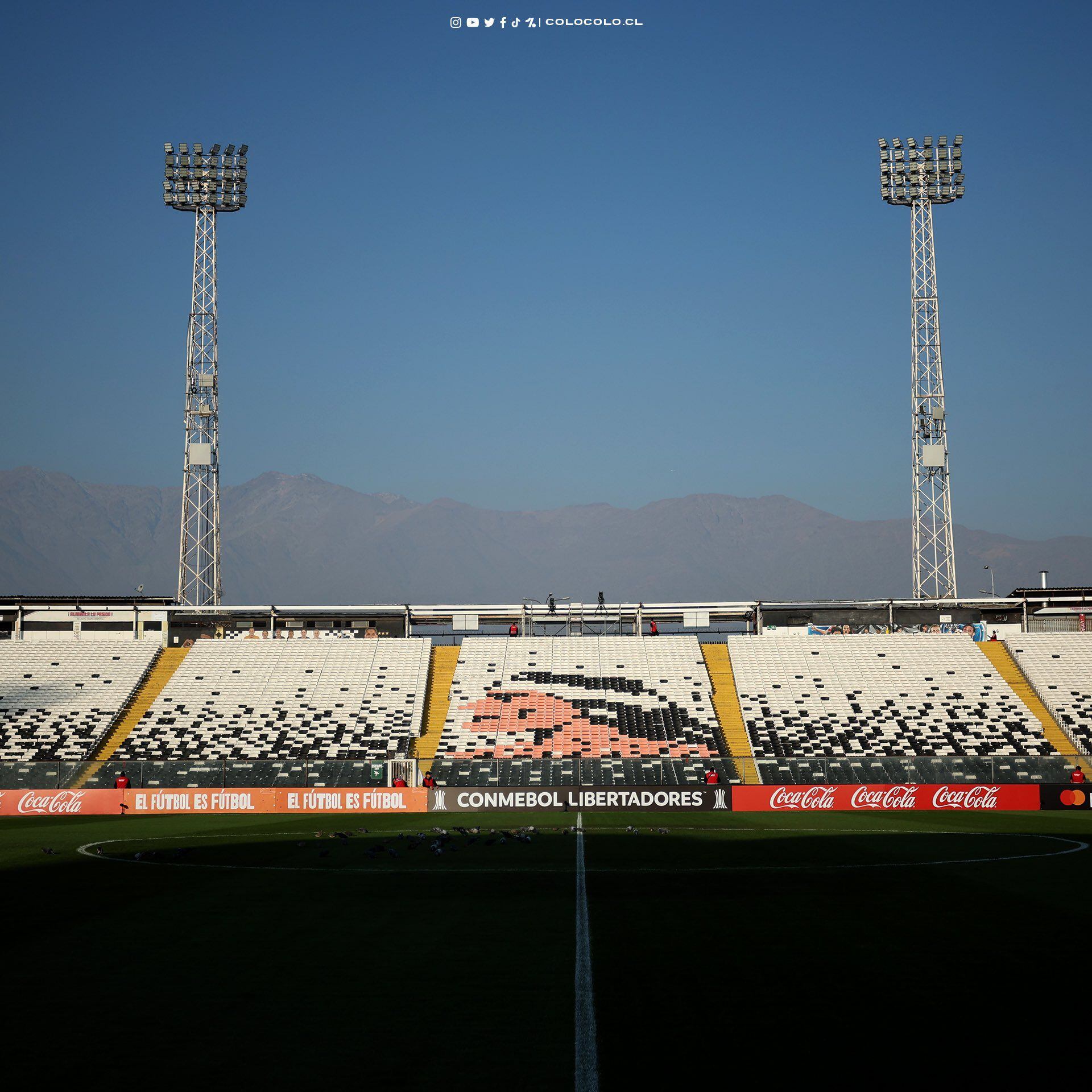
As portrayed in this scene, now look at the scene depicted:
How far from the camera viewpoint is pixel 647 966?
17.7 metres

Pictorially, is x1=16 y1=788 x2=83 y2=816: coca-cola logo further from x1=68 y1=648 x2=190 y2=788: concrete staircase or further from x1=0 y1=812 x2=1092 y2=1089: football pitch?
x1=0 y1=812 x2=1092 y2=1089: football pitch

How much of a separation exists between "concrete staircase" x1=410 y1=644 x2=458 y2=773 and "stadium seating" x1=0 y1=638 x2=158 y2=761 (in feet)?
61.3

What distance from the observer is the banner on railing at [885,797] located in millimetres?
52625

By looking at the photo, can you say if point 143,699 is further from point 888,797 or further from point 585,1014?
point 585,1014

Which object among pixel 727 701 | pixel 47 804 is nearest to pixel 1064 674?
pixel 727 701

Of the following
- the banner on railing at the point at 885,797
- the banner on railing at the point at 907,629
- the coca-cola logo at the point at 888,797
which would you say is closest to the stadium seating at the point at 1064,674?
the banner on railing at the point at 907,629

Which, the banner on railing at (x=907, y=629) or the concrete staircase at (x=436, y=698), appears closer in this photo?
the concrete staircase at (x=436, y=698)

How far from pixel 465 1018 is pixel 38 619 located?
8296 cm

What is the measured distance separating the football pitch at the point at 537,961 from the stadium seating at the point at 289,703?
32901 millimetres

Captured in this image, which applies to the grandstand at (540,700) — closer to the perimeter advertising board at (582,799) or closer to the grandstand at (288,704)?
the grandstand at (288,704)

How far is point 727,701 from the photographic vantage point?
75.8 meters

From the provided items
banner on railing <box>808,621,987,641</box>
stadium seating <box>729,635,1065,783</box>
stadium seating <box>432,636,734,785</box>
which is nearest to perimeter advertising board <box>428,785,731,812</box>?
stadium seating <box>432,636,734,785</box>

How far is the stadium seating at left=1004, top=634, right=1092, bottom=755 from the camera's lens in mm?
69188

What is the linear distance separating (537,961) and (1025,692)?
212 feet
